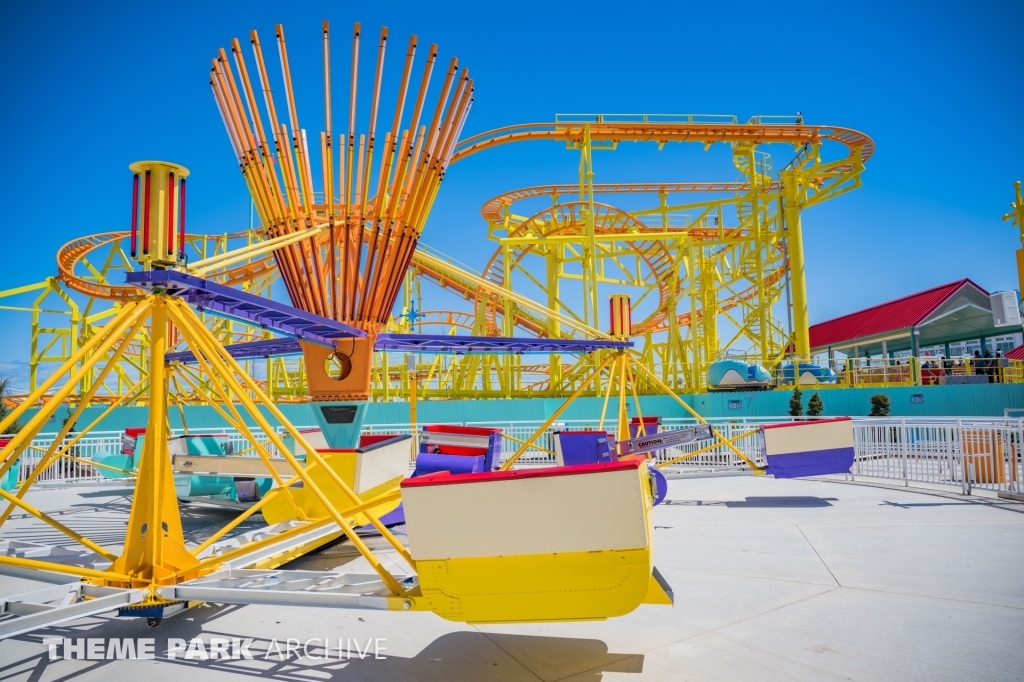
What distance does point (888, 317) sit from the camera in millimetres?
29859

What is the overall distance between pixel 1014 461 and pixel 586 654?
799cm

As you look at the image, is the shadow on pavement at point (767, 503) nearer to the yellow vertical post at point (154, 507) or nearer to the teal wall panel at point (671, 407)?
the yellow vertical post at point (154, 507)

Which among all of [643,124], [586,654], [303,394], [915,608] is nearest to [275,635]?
[586,654]

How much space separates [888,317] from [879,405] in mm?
13923

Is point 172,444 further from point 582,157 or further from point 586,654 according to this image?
point 582,157

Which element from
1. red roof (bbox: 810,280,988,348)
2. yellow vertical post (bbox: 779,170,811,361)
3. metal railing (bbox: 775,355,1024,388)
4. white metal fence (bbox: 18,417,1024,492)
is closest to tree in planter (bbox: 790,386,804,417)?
metal railing (bbox: 775,355,1024,388)

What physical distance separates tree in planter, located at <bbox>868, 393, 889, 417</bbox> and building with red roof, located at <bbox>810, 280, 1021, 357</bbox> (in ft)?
19.7

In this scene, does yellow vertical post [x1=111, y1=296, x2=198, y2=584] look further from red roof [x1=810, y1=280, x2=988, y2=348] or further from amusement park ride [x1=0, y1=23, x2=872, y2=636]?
red roof [x1=810, y1=280, x2=988, y2=348]

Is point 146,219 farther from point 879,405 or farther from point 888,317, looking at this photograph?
point 888,317

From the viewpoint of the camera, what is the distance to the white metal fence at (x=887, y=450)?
30.7 feet

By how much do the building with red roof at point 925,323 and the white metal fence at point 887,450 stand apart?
12337 millimetres

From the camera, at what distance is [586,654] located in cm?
385

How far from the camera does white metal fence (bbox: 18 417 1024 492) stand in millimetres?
9367

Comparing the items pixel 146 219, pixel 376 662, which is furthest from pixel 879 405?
pixel 146 219
